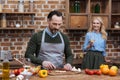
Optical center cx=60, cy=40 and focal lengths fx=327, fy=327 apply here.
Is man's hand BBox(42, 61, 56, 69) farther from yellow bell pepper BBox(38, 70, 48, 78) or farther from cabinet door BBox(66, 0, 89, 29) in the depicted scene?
cabinet door BBox(66, 0, 89, 29)

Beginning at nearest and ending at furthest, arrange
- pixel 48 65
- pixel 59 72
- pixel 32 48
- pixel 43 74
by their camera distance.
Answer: pixel 43 74 < pixel 59 72 < pixel 48 65 < pixel 32 48

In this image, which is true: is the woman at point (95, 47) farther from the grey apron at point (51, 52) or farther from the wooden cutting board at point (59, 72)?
the wooden cutting board at point (59, 72)

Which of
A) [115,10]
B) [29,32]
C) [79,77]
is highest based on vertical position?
[115,10]

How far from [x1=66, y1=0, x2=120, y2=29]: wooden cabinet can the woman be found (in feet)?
1.22

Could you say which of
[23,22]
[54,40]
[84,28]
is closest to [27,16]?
[23,22]

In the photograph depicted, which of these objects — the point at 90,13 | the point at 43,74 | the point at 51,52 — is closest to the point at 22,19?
the point at 90,13

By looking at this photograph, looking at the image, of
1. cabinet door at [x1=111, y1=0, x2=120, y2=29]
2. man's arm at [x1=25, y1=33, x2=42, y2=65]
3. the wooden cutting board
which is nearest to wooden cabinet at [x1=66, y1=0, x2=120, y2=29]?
cabinet door at [x1=111, y1=0, x2=120, y2=29]

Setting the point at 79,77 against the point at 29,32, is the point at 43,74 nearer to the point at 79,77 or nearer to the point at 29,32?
the point at 79,77

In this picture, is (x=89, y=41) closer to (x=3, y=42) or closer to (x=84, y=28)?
(x=84, y=28)

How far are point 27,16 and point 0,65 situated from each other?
7.46ft

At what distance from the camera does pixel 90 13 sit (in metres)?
5.11

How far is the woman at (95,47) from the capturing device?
15.3 ft

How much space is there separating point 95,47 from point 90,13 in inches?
27.2

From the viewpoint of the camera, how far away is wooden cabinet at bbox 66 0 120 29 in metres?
5.08
